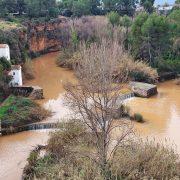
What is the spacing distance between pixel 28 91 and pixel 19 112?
5.93 metres

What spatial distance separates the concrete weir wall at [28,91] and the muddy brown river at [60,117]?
0.71 meters

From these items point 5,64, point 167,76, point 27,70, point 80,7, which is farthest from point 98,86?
point 80,7

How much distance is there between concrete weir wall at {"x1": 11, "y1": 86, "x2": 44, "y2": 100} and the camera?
38.2 m

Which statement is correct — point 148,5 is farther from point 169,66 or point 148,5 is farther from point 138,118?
point 138,118

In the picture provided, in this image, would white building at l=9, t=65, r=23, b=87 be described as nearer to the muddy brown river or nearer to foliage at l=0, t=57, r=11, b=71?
foliage at l=0, t=57, r=11, b=71

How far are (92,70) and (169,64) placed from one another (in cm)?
2637

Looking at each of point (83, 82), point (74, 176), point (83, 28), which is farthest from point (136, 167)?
point (83, 28)

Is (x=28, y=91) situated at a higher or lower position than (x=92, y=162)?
lower

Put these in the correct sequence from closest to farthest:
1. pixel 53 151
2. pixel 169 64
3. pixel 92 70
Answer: pixel 92 70
pixel 53 151
pixel 169 64

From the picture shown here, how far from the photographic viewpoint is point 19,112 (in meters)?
33.0

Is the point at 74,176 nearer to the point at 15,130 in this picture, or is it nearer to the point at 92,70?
the point at 92,70

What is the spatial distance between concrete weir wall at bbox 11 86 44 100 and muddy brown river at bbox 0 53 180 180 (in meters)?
0.71

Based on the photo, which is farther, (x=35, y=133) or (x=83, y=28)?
(x=83, y=28)

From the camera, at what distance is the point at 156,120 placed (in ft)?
110
